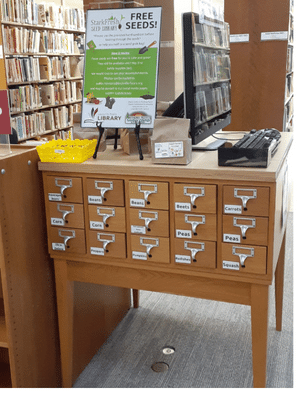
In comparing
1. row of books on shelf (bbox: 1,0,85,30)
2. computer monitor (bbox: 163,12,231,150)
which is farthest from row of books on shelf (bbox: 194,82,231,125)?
row of books on shelf (bbox: 1,0,85,30)

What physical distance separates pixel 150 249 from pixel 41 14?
4541 mm

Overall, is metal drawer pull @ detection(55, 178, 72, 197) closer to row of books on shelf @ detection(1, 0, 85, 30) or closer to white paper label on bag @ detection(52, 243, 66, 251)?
white paper label on bag @ detection(52, 243, 66, 251)

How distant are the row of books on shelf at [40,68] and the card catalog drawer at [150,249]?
2.92m

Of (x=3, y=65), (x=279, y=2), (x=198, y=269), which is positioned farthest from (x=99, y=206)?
(x=3, y=65)

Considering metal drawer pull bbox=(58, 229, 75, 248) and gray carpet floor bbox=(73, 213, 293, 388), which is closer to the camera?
metal drawer pull bbox=(58, 229, 75, 248)

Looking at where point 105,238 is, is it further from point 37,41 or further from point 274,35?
point 37,41

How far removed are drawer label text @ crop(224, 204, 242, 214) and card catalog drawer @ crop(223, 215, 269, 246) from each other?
2cm

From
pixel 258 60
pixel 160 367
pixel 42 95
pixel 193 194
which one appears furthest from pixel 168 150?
Result: pixel 42 95

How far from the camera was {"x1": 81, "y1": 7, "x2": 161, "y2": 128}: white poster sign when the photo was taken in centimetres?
178

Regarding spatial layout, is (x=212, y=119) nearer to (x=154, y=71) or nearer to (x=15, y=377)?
(x=154, y=71)

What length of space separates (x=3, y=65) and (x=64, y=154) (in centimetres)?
320

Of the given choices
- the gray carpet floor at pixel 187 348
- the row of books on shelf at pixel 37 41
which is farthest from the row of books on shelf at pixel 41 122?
the gray carpet floor at pixel 187 348

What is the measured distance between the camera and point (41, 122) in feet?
17.5

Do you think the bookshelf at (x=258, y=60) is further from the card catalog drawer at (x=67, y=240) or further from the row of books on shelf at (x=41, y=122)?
the card catalog drawer at (x=67, y=240)
